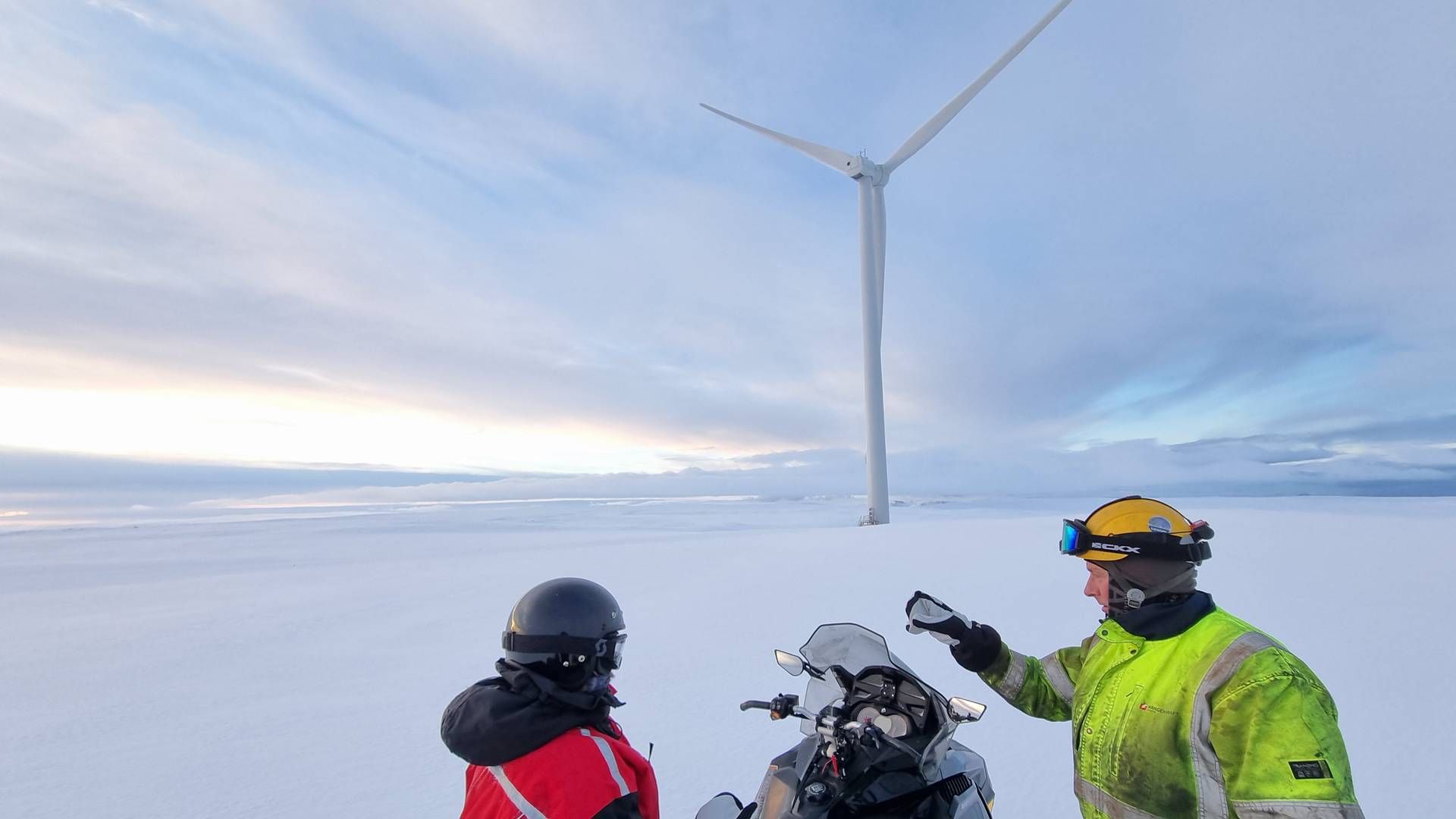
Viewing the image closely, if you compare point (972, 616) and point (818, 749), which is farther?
point (972, 616)

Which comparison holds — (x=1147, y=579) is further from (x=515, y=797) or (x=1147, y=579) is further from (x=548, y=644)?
(x=515, y=797)

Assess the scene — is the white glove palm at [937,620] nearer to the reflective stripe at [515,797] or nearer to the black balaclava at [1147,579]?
the black balaclava at [1147,579]

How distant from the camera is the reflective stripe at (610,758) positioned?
2.38 m

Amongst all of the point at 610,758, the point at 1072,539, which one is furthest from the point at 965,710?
the point at 610,758

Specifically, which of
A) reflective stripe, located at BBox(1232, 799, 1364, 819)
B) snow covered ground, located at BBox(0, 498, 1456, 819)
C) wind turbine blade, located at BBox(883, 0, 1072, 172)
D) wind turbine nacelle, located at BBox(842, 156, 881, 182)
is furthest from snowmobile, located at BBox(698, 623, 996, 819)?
wind turbine nacelle, located at BBox(842, 156, 881, 182)

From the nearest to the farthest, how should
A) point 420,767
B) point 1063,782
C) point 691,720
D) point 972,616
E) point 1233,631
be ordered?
1. point 1233,631
2. point 1063,782
3. point 420,767
4. point 691,720
5. point 972,616

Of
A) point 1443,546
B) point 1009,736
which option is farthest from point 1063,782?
point 1443,546

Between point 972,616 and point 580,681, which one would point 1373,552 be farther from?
point 580,681

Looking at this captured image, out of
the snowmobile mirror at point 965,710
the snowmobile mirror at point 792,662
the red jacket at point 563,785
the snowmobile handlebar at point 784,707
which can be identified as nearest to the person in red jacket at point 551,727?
the red jacket at point 563,785

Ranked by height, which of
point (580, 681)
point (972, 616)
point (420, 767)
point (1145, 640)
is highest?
point (1145, 640)

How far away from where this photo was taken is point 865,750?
2.30 metres

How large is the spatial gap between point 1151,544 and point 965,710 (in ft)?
3.02

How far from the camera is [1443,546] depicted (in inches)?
426

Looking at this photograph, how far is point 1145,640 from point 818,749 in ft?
4.13
